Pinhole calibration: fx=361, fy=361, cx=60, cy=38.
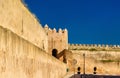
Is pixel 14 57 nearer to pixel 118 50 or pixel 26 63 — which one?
pixel 26 63

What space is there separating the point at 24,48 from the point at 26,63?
666 mm

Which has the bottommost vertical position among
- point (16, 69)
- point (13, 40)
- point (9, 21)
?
point (16, 69)

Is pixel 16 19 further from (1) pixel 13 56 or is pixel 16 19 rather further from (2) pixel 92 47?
(2) pixel 92 47

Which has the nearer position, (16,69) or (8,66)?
(8,66)

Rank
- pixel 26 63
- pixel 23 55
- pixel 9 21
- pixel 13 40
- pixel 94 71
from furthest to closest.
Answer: pixel 94 71 < pixel 9 21 < pixel 26 63 < pixel 23 55 < pixel 13 40

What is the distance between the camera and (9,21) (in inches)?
590

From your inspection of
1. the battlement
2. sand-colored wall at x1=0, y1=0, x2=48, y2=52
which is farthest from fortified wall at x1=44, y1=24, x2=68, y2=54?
sand-colored wall at x1=0, y1=0, x2=48, y2=52

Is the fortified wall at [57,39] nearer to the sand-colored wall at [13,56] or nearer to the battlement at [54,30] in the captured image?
the battlement at [54,30]

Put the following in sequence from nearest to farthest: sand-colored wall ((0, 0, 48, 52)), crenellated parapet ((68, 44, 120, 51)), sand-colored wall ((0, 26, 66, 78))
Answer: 1. sand-colored wall ((0, 26, 66, 78))
2. sand-colored wall ((0, 0, 48, 52))
3. crenellated parapet ((68, 44, 120, 51))

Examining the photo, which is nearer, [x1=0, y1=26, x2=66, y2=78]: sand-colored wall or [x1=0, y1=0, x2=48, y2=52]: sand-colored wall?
[x1=0, y1=26, x2=66, y2=78]: sand-colored wall

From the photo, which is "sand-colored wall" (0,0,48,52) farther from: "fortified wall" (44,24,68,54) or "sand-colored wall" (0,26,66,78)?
"fortified wall" (44,24,68,54)

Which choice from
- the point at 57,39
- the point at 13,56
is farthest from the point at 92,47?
the point at 13,56

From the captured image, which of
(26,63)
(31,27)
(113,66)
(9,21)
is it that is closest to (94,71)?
(113,66)

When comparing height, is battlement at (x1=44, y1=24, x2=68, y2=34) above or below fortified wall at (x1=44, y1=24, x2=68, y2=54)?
above
